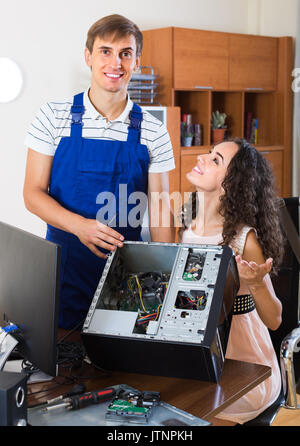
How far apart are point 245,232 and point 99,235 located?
0.52 meters

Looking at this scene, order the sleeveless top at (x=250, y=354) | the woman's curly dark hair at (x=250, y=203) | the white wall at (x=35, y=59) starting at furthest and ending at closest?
the white wall at (x=35, y=59)
the woman's curly dark hair at (x=250, y=203)
the sleeveless top at (x=250, y=354)

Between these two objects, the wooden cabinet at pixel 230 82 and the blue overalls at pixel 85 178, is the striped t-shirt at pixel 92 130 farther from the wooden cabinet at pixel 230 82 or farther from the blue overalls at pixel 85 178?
the wooden cabinet at pixel 230 82

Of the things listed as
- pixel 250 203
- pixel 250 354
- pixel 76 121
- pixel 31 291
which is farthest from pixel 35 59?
pixel 31 291

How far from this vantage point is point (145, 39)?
424 centimetres

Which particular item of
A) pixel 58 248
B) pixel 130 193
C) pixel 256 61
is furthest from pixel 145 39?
pixel 58 248

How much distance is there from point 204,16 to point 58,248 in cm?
416

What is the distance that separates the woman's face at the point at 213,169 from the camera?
5.75 ft

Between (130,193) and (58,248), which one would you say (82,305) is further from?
(58,248)

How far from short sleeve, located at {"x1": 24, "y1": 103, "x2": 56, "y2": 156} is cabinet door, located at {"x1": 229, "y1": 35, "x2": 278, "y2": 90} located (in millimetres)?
3042

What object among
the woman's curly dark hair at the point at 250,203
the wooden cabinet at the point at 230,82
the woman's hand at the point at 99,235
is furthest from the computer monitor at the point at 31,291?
the wooden cabinet at the point at 230,82

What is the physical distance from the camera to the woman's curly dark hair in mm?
1727

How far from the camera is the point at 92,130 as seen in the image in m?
1.85

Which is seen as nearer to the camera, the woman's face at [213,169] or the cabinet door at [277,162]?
the woman's face at [213,169]

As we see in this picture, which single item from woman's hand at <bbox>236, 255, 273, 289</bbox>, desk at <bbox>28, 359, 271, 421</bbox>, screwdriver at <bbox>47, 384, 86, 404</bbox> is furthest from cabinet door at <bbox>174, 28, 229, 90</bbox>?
screwdriver at <bbox>47, 384, 86, 404</bbox>
